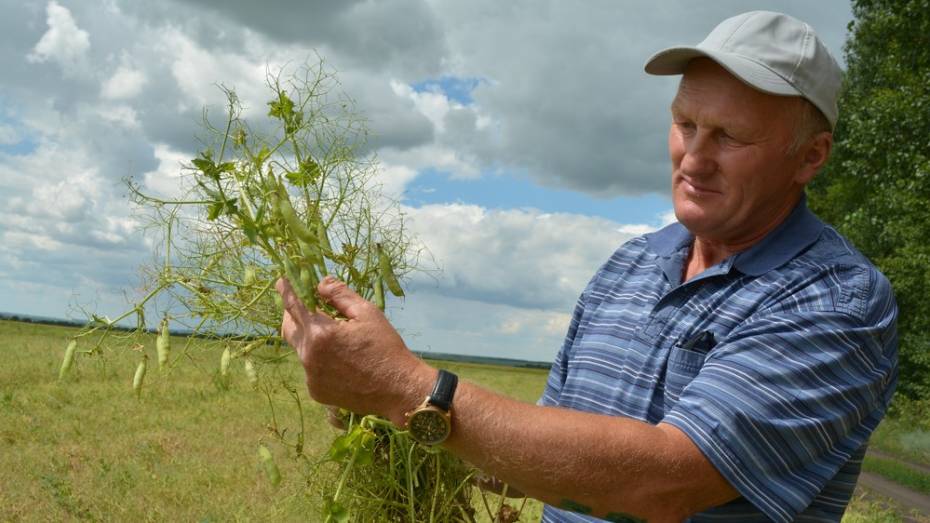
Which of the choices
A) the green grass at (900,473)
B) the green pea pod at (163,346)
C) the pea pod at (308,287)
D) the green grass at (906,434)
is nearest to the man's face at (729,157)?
the pea pod at (308,287)

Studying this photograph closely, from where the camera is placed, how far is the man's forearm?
1806mm

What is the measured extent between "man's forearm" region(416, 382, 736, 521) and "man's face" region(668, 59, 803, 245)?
777 mm

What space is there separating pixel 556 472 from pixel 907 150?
1490 cm

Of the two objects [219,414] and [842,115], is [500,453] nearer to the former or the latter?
[219,414]

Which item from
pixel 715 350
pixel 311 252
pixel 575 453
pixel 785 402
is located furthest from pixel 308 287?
pixel 785 402

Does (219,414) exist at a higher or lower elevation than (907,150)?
lower

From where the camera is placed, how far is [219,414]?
11875 millimetres

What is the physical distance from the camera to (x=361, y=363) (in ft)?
6.08

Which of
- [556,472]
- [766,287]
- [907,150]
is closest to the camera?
[556,472]

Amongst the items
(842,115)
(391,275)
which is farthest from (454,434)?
(842,115)

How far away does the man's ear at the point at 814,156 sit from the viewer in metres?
2.41

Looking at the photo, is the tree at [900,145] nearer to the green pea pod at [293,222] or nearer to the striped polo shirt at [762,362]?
the striped polo shirt at [762,362]

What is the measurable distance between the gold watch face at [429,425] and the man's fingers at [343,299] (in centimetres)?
27

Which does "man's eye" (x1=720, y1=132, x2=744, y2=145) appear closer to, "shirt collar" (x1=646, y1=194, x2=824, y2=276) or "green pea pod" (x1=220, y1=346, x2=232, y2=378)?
"shirt collar" (x1=646, y1=194, x2=824, y2=276)
